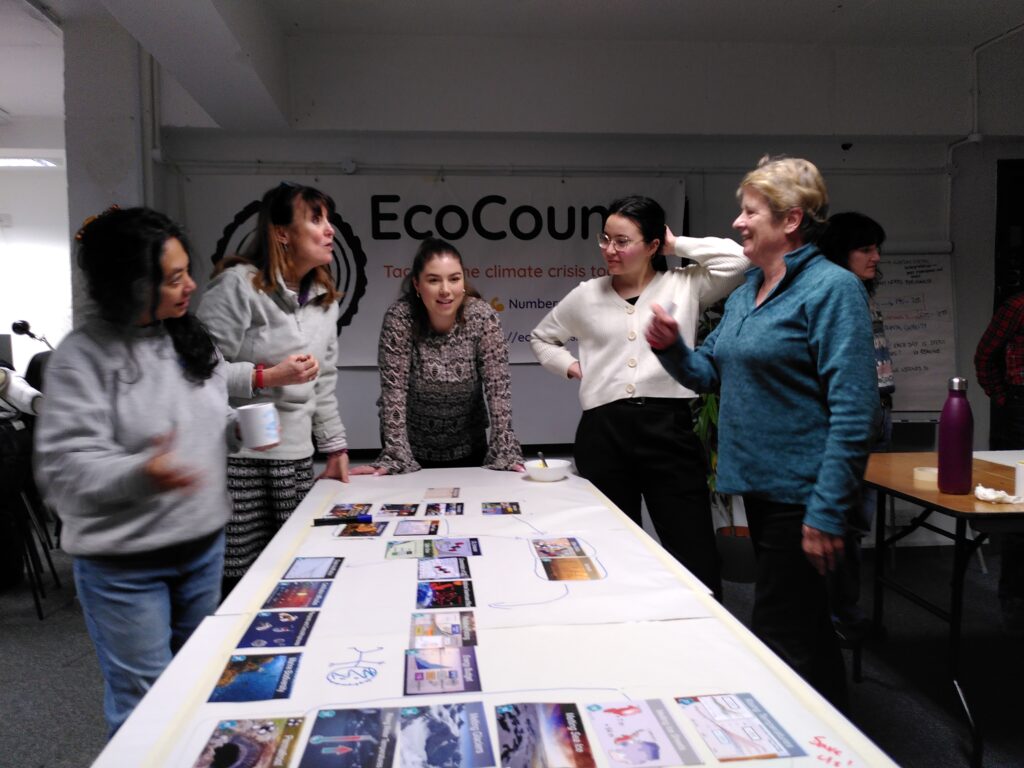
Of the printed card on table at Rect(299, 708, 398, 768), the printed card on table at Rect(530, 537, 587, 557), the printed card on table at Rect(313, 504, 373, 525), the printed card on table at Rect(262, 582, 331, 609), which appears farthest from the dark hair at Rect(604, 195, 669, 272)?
the printed card on table at Rect(299, 708, 398, 768)

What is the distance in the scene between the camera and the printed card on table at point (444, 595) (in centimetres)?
107

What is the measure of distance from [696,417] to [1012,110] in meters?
2.36

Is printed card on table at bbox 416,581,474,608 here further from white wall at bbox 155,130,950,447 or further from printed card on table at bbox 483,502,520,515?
white wall at bbox 155,130,950,447

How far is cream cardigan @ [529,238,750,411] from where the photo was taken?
1.88 metres

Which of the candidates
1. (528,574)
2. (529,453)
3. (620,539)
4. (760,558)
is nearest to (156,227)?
(528,574)

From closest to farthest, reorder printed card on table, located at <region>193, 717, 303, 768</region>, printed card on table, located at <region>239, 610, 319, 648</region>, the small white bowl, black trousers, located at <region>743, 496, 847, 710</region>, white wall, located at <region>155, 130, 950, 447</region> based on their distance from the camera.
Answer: printed card on table, located at <region>193, 717, 303, 768</region>, printed card on table, located at <region>239, 610, 319, 648</region>, black trousers, located at <region>743, 496, 847, 710</region>, the small white bowl, white wall, located at <region>155, 130, 950, 447</region>

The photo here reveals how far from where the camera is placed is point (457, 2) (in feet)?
10.1

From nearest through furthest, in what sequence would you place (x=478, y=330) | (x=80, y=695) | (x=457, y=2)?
1. (x=478, y=330)
2. (x=80, y=695)
3. (x=457, y=2)

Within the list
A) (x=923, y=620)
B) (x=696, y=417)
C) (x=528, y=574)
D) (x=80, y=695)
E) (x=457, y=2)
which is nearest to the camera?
(x=528, y=574)

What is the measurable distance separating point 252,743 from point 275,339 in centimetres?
117

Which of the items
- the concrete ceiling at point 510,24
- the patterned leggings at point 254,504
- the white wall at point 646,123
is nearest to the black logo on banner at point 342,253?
the white wall at point 646,123

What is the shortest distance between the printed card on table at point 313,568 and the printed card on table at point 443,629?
0.24m

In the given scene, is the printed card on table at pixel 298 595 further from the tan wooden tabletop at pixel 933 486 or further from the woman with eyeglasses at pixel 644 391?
the tan wooden tabletop at pixel 933 486

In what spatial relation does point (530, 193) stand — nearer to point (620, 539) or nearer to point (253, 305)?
point (253, 305)
